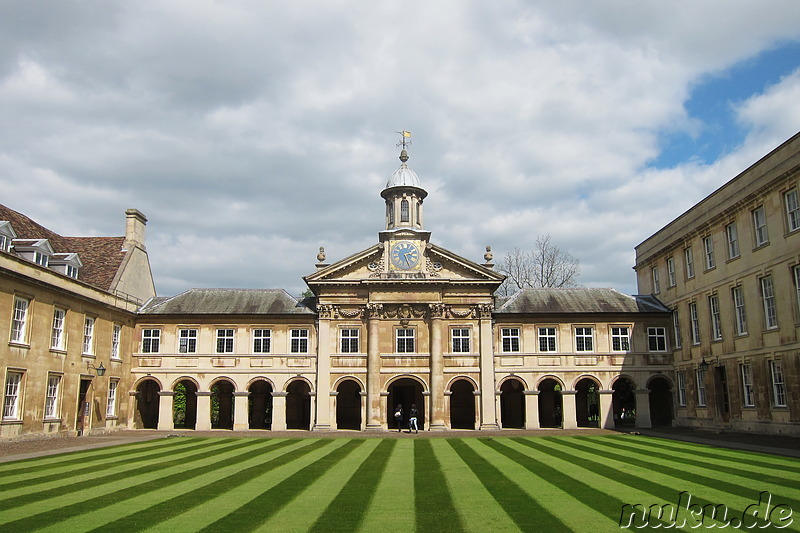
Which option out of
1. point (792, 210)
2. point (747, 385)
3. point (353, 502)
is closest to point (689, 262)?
point (747, 385)

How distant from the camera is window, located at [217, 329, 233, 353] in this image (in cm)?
3916

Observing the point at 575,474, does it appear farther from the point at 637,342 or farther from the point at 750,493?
the point at 637,342

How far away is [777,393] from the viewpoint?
27.8 m

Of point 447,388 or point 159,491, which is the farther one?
point 447,388

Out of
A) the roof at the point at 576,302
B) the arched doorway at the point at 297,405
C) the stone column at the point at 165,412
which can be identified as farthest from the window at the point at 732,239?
the stone column at the point at 165,412

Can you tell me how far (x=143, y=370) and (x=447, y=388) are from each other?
60.0ft

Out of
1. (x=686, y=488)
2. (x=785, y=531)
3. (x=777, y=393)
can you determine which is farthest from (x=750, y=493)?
(x=777, y=393)

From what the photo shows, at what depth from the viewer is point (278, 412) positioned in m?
38.2

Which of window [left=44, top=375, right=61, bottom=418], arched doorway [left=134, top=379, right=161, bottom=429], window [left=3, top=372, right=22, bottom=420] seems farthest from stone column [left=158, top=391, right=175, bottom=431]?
window [left=3, top=372, right=22, bottom=420]

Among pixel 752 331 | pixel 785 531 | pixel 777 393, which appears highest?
pixel 752 331

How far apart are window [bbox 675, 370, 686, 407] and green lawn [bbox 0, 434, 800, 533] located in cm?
1618

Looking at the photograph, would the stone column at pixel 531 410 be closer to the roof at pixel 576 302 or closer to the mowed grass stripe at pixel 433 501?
the roof at pixel 576 302

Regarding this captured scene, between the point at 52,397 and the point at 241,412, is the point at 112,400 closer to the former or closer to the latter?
the point at 52,397

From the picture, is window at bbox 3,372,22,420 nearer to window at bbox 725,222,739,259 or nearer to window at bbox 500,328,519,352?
window at bbox 500,328,519,352
